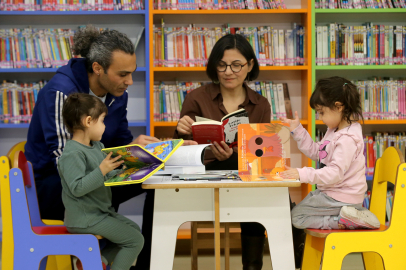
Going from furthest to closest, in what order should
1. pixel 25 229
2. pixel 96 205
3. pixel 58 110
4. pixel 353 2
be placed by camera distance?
pixel 353 2, pixel 58 110, pixel 96 205, pixel 25 229

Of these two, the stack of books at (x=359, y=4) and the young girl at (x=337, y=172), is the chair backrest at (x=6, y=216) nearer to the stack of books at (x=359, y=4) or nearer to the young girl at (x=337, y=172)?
the young girl at (x=337, y=172)

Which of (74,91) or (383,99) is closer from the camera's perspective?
(74,91)

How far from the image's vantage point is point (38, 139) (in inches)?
77.1

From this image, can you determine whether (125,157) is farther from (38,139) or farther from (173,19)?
(173,19)

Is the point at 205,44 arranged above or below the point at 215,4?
below

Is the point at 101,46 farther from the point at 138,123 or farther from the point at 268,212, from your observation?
the point at 268,212

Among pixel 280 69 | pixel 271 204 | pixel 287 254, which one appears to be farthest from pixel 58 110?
pixel 280 69

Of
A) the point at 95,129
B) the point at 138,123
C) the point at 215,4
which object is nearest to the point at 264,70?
the point at 215,4

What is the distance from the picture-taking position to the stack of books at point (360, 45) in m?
2.97

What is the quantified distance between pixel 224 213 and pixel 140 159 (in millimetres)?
371

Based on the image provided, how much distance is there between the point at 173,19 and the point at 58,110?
5.28ft

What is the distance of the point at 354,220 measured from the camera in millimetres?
1525

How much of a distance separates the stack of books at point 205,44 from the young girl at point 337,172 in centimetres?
129

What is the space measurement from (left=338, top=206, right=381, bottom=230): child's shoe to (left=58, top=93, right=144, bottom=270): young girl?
2.66 ft
